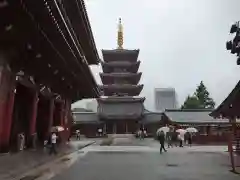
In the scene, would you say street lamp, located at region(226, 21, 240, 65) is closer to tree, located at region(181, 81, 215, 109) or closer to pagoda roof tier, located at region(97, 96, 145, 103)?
pagoda roof tier, located at region(97, 96, 145, 103)

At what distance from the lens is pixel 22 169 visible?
12.9 meters

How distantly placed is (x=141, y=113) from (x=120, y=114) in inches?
141

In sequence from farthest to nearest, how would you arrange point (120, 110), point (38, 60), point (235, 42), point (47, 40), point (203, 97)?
point (203, 97)
point (120, 110)
point (38, 60)
point (47, 40)
point (235, 42)

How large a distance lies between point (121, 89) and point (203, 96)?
34411 millimetres

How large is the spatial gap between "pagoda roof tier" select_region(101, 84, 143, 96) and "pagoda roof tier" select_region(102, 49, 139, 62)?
507 centimetres

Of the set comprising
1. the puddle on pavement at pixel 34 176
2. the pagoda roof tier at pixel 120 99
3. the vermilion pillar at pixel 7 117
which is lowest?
the puddle on pavement at pixel 34 176

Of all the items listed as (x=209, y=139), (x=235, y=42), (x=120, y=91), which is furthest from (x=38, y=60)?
(x=120, y=91)

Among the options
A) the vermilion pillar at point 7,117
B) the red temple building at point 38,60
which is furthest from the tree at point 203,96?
the vermilion pillar at point 7,117

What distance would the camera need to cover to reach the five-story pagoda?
210ft

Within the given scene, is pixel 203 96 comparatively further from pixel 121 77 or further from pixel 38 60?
pixel 38 60

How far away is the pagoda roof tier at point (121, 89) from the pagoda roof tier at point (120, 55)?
5.07m

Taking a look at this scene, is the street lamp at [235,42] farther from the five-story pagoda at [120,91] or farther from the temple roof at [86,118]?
the temple roof at [86,118]

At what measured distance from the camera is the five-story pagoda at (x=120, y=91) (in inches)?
2525

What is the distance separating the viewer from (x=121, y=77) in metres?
66.8
